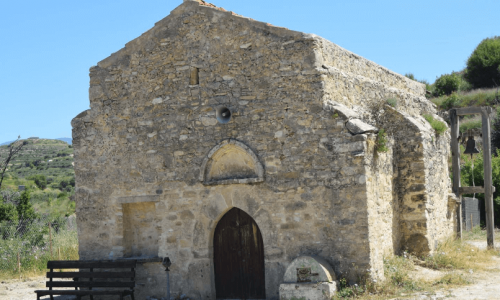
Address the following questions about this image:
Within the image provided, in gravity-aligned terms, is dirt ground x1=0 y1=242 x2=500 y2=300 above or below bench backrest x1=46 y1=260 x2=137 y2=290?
below

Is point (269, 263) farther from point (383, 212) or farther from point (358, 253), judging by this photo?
point (383, 212)

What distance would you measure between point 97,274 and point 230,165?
10.4 feet

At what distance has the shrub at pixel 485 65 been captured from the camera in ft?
115

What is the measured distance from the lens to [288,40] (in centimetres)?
879

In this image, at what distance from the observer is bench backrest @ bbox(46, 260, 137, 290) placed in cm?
912

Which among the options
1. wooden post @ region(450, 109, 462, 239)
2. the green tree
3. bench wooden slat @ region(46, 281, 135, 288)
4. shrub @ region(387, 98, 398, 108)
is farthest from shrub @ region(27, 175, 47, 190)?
shrub @ region(387, 98, 398, 108)

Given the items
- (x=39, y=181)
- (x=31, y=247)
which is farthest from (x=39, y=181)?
(x=31, y=247)

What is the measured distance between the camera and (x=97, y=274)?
9.43 m

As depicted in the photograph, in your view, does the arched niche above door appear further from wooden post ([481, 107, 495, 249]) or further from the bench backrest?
wooden post ([481, 107, 495, 249])

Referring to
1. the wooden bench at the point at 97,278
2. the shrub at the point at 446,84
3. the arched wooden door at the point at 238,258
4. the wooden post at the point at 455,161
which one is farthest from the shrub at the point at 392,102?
the shrub at the point at 446,84

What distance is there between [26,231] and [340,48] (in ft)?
38.0

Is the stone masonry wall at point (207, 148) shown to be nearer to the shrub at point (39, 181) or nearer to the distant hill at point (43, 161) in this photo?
the shrub at point (39, 181)

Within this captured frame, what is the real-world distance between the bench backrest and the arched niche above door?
2.07m

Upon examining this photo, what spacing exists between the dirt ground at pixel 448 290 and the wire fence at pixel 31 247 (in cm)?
109
